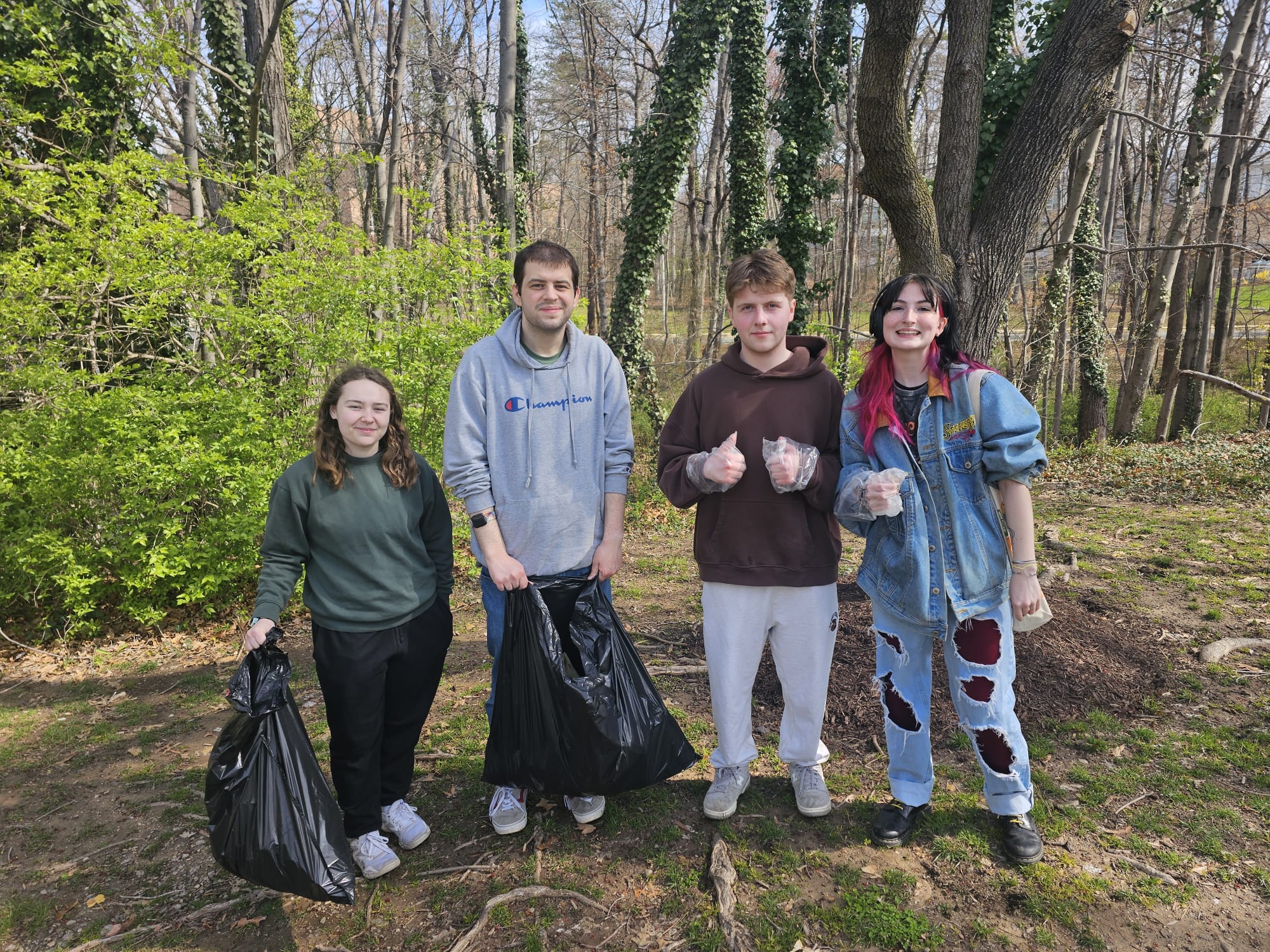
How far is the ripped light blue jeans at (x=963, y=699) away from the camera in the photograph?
86.4 inches

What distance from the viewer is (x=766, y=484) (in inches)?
90.1

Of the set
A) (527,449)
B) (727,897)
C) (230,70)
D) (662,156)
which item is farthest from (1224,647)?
(230,70)

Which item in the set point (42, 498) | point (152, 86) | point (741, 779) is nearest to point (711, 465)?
point (741, 779)

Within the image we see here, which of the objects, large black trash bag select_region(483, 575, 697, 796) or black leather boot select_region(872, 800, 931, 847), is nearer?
large black trash bag select_region(483, 575, 697, 796)

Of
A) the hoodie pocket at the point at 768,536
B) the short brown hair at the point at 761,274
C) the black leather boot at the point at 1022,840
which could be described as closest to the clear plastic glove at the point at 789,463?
the hoodie pocket at the point at 768,536

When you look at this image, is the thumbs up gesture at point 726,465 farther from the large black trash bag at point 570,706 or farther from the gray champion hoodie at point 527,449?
the large black trash bag at point 570,706

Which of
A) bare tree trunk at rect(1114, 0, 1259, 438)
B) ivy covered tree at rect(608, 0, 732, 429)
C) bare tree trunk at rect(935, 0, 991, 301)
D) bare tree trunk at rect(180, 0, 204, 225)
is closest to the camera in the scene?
bare tree trunk at rect(935, 0, 991, 301)

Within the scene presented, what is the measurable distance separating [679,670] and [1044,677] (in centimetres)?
181

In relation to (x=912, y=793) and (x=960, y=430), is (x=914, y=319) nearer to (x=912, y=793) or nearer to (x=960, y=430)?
(x=960, y=430)

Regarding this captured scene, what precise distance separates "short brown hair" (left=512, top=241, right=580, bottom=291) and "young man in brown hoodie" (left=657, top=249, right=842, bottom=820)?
1.80 ft

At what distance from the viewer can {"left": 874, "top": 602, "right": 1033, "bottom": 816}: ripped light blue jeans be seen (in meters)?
2.20

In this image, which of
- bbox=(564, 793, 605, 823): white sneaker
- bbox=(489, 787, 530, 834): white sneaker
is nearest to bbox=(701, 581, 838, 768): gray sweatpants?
bbox=(564, 793, 605, 823): white sneaker

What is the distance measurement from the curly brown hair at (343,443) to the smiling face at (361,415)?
2 cm

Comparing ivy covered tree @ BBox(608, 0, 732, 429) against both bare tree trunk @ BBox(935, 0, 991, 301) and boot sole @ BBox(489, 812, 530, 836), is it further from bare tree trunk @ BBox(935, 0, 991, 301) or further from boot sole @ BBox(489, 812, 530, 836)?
boot sole @ BBox(489, 812, 530, 836)
